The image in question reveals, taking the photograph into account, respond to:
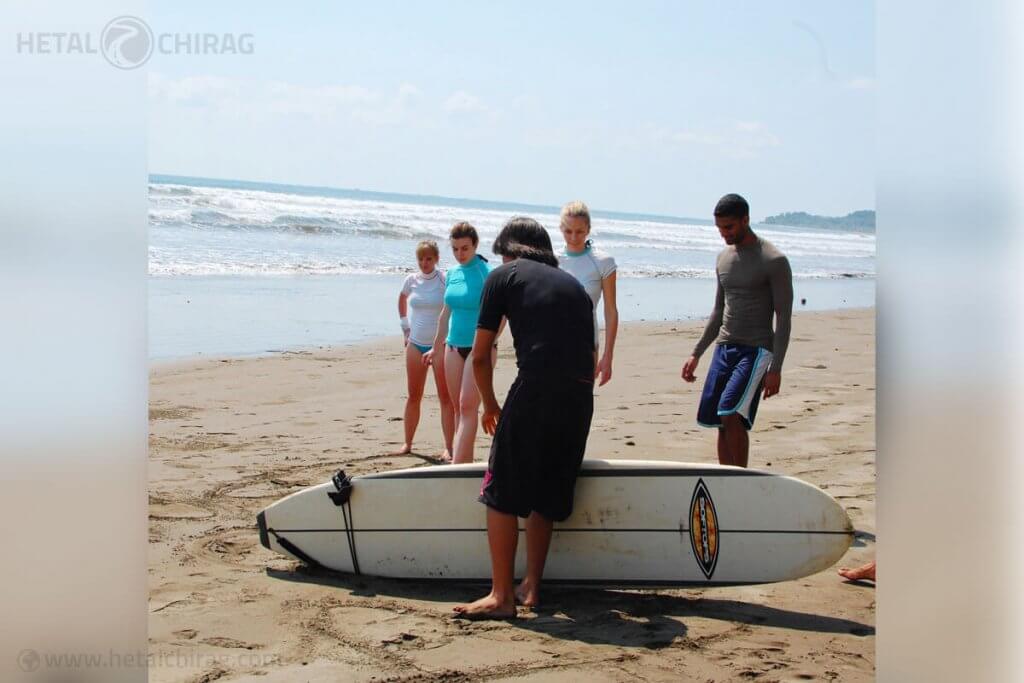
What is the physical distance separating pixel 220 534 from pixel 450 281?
6.37 ft

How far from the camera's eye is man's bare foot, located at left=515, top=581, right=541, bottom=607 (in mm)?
4352

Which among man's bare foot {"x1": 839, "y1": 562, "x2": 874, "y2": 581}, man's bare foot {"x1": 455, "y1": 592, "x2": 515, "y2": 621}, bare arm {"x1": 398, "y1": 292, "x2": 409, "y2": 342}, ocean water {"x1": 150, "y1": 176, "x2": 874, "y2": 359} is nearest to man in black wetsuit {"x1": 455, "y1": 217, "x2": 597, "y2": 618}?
man's bare foot {"x1": 455, "y1": 592, "x2": 515, "y2": 621}

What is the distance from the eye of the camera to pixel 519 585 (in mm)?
4547

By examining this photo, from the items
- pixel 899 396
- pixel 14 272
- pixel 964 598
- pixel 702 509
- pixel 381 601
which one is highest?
pixel 14 272

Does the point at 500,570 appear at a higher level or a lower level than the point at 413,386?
lower

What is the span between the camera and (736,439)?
201 inches

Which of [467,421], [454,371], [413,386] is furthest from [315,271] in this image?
[467,421]

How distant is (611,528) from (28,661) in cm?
267

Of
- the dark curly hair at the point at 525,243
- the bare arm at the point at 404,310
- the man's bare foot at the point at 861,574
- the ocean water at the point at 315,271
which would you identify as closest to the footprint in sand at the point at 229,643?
the dark curly hair at the point at 525,243

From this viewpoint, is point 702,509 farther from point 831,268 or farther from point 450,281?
point 831,268

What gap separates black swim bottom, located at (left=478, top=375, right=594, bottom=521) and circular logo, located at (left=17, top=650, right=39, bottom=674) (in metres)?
2.11

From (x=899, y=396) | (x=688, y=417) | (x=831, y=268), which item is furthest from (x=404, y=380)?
(x=831, y=268)

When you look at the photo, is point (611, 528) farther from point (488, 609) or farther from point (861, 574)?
point (861, 574)

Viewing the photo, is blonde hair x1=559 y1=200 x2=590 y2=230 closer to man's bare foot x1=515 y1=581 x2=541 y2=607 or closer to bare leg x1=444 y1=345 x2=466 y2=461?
bare leg x1=444 y1=345 x2=466 y2=461
